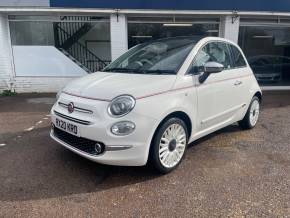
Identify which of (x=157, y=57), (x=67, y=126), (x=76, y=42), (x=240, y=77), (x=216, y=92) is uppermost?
(x=76, y=42)

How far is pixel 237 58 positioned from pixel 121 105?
2645mm

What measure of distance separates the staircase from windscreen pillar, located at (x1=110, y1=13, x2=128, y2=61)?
0.88 meters

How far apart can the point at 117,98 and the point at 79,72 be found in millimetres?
6833

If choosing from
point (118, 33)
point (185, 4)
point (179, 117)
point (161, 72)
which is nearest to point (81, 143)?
point (179, 117)

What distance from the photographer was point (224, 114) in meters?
4.34

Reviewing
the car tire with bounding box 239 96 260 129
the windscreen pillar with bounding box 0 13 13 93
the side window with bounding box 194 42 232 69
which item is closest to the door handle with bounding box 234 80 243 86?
the side window with bounding box 194 42 232 69

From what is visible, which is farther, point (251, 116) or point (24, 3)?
point (24, 3)

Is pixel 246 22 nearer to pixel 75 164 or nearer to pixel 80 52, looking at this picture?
pixel 80 52

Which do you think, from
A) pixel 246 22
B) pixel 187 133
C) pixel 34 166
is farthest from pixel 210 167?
pixel 246 22

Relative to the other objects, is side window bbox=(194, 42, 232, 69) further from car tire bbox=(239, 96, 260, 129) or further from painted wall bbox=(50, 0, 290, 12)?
painted wall bbox=(50, 0, 290, 12)

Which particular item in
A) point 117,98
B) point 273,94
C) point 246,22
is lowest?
point 273,94

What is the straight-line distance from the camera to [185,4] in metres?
8.77

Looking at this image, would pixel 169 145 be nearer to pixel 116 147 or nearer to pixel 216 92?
pixel 116 147

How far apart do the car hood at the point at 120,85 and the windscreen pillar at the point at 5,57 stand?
6547 millimetres
